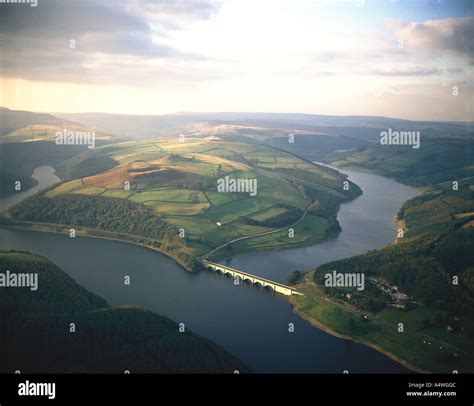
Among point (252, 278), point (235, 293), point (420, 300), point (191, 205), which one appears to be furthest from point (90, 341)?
point (191, 205)

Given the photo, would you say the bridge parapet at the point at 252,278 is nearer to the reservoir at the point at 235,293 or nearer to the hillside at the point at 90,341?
the reservoir at the point at 235,293

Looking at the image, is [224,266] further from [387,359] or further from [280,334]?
[387,359]

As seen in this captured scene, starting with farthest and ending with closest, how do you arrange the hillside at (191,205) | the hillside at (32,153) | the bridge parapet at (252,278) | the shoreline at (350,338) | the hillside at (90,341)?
1. the hillside at (32,153)
2. the hillside at (191,205)
3. the bridge parapet at (252,278)
4. the shoreline at (350,338)
5. the hillside at (90,341)

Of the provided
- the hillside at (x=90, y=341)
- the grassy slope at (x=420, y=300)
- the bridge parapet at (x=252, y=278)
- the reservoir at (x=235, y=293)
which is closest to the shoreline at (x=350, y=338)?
the grassy slope at (x=420, y=300)

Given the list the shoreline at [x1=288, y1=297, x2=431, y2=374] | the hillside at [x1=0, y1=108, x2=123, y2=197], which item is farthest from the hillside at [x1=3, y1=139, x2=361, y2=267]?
the shoreline at [x1=288, y1=297, x2=431, y2=374]

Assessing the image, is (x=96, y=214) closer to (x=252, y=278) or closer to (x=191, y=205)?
(x=191, y=205)
